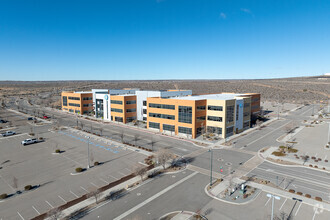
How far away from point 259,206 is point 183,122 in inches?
1611

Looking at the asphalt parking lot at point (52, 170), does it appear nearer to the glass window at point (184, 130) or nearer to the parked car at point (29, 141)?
the parked car at point (29, 141)

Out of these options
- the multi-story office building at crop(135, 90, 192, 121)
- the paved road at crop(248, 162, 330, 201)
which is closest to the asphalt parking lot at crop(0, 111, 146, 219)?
the paved road at crop(248, 162, 330, 201)

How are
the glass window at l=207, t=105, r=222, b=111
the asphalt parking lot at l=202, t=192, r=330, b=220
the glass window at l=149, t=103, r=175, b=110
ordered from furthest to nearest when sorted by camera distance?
the glass window at l=149, t=103, r=175, b=110
the glass window at l=207, t=105, r=222, b=111
the asphalt parking lot at l=202, t=192, r=330, b=220

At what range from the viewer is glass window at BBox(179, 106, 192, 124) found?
220 feet

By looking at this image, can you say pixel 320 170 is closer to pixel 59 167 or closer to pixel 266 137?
pixel 266 137

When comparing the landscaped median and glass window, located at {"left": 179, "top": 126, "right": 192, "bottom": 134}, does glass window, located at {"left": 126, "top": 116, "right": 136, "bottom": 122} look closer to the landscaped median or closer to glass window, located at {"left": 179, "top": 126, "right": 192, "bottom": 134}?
glass window, located at {"left": 179, "top": 126, "right": 192, "bottom": 134}

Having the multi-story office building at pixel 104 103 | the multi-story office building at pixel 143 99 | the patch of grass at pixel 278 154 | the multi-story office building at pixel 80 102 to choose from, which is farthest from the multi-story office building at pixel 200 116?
the multi-story office building at pixel 80 102

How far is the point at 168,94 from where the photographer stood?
89938 millimetres

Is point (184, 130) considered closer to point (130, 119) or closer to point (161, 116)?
point (161, 116)

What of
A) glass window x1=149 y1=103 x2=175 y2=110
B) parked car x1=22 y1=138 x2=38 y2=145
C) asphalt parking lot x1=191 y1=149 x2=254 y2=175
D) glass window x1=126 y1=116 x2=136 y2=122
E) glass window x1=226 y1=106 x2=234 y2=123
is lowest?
asphalt parking lot x1=191 y1=149 x2=254 y2=175

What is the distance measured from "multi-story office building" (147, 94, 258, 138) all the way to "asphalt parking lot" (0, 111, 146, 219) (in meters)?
21.7

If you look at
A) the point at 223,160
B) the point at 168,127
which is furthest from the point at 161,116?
the point at 223,160

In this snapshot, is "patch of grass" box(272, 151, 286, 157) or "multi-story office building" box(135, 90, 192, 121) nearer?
"patch of grass" box(272, 151, 286, 157)

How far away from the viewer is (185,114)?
6806 centimetres
